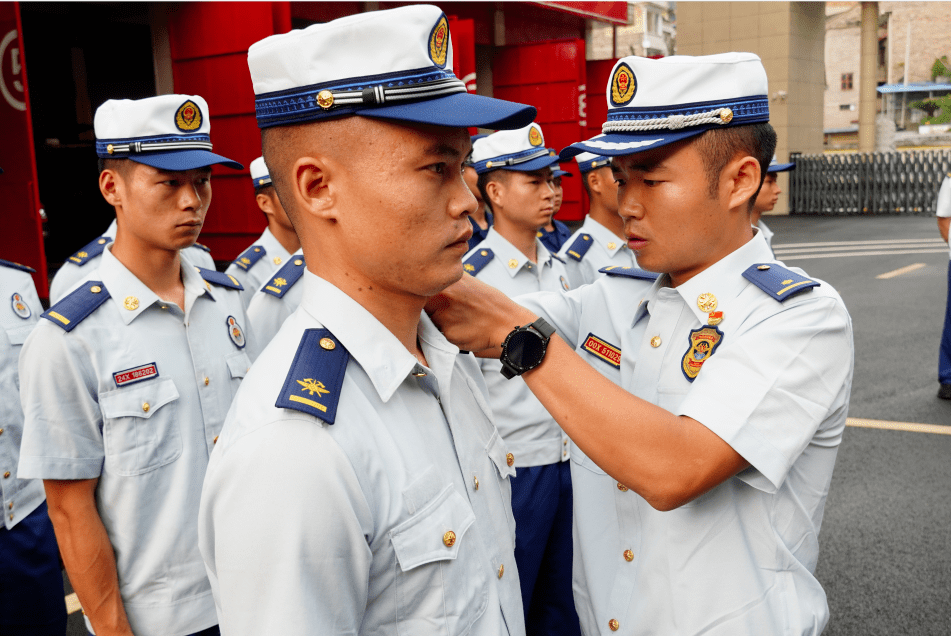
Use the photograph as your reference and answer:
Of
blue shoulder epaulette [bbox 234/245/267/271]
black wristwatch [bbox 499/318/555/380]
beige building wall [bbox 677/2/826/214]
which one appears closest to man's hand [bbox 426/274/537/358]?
black wristwatch [bbox 499/318/555/380]

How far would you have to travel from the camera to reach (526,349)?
147cm

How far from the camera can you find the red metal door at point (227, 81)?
27.7 feet

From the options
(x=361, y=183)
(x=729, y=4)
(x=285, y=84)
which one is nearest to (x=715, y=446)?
(x=361, y=183)

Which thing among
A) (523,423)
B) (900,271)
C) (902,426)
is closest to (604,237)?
(523,423)

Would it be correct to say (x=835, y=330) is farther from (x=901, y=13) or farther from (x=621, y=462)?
(x=901, y=13)

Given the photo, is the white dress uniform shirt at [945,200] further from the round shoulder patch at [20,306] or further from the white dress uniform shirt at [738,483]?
the round shoulder patch at [20,306]

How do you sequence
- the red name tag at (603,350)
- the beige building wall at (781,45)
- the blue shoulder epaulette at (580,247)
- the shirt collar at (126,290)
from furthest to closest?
the beige building wall at (781,45)
the blue shoulder epaulette at (580,247)
the shirt collar at (126,290)
the red name tag at (603,350)

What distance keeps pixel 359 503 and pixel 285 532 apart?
4.6 inches

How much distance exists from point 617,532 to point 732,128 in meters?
0.98

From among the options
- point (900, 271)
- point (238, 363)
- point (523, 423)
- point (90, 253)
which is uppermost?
point (90, 253)

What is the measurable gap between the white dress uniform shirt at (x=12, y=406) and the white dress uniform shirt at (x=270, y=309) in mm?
941

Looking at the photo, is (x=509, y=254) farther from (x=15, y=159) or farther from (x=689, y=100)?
(x=15, y=159)

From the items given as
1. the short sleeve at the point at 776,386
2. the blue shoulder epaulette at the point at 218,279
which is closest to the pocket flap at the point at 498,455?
the short sleeve at the point at 776,386

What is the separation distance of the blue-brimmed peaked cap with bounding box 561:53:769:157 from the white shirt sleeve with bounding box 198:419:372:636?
0.98 m
